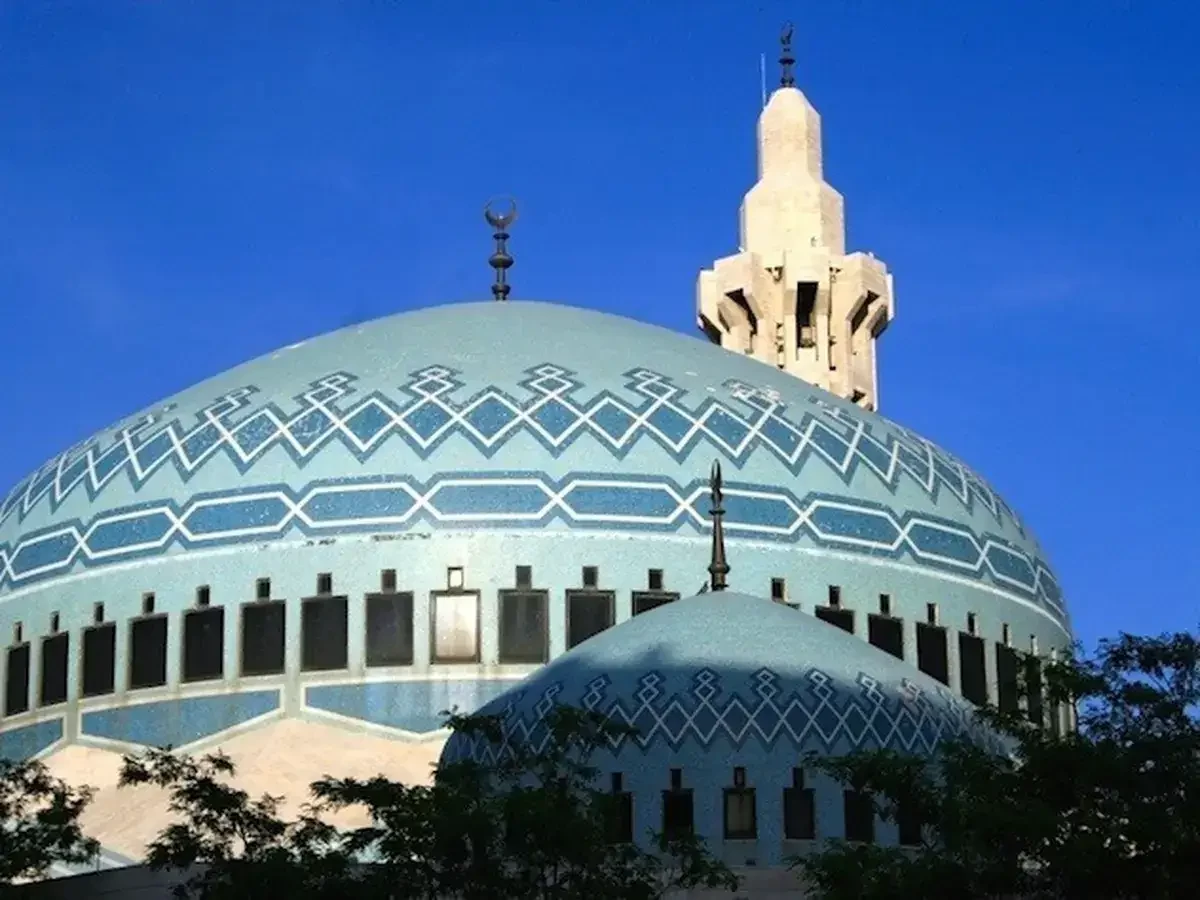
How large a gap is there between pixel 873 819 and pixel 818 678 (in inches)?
56.2

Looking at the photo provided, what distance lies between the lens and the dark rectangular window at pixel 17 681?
36594 mm

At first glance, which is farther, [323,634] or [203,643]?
[203,643]

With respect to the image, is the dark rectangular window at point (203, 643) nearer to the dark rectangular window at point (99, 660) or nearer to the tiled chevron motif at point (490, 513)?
the tiled chevron motif at point (490, 513)

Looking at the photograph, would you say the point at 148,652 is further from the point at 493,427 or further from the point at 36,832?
the point at 36,832

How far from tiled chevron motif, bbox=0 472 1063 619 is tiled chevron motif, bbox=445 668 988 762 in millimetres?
5922

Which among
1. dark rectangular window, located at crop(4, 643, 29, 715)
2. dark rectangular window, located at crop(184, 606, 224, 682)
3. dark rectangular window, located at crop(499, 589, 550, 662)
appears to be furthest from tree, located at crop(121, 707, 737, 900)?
dark rectangular window, located at crop(4, 643, 29, 715)

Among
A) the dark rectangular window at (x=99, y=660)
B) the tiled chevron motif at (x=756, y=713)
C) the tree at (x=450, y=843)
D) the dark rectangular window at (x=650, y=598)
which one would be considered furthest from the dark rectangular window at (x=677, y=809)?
the dark rectangular window at (x=99, y=660)

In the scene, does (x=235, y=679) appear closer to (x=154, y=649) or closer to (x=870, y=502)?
(x=154, y=649)

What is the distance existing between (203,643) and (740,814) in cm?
873

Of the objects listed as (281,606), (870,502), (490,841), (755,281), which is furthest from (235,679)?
(755,281)

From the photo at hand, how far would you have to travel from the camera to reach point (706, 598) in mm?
30906

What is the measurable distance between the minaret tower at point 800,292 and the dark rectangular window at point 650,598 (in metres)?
13.9

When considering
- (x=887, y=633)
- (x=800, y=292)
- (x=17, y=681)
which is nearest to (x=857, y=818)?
(x=887, y=633)

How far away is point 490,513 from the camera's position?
35.2 m
